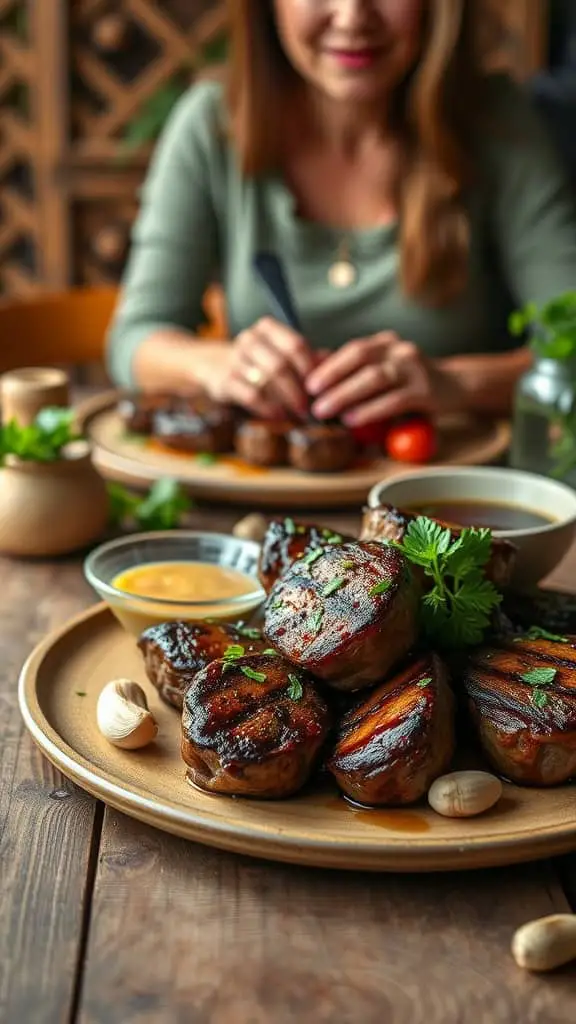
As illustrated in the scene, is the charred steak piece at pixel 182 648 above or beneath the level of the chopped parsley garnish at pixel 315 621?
beneath

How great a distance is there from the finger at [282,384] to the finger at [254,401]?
0.01 metres

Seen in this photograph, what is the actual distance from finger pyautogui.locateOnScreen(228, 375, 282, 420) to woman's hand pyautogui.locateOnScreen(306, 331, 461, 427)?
0.07 m

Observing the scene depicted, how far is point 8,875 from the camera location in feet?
2.91

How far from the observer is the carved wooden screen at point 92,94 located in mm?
4836

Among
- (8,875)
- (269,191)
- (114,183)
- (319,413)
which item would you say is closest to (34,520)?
(319,413)

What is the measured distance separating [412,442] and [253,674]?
40.7 inches

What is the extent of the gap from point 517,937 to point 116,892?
11.6 inches

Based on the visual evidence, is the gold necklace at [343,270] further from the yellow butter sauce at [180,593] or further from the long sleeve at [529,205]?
the yellow butter sauce at [180,593]

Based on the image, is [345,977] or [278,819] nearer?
[345,977]

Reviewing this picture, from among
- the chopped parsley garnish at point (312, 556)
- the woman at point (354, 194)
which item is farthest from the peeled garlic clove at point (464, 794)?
the woman at point (354, 194)

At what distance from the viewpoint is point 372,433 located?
2.01 meters

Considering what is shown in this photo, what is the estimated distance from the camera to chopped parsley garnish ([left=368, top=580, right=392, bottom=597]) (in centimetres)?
96

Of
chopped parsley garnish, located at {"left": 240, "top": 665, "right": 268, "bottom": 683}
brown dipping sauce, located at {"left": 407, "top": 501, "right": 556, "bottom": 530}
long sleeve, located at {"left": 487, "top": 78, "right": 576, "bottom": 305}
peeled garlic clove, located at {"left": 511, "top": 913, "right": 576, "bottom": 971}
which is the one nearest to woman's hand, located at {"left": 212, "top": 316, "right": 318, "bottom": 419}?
brown dipping sauce, located at {"left": 407, "top": 501, "right": 556, "bottom": 530}

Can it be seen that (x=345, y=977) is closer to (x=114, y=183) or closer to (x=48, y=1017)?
(x=48, y=1017)
